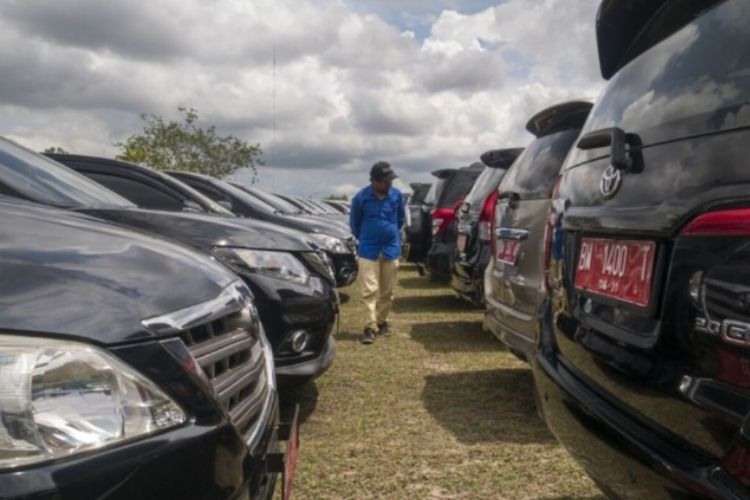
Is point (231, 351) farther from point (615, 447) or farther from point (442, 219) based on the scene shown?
point (442, 219)

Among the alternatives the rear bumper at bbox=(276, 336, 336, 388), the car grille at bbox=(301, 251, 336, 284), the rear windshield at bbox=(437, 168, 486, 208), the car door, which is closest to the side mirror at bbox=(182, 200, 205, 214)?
the car grille at bbox=(301, 251, 336, 284)

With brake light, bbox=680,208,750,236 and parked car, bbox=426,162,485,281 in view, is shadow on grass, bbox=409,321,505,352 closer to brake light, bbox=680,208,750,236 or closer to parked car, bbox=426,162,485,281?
parked car, bbox=426,162,485,281

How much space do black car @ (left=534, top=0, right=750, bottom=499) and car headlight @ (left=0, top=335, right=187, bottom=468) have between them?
103cm

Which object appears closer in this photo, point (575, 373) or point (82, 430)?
point (82, 430)

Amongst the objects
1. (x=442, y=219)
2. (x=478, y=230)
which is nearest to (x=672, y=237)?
(x=478, y=230)

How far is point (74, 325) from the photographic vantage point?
1178 mm

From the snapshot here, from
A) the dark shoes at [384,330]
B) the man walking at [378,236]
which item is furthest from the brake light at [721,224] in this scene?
the dark shoes at [384,330]

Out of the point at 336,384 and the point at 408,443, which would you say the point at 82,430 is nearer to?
the point at 408,443

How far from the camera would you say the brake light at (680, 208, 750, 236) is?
1142 millimetres

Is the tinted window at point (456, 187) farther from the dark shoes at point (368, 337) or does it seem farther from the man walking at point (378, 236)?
the dark shoes at point (368, 337)

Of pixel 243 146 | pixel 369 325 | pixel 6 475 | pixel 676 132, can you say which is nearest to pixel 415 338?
A: pixel 369 325

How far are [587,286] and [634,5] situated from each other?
90 cm

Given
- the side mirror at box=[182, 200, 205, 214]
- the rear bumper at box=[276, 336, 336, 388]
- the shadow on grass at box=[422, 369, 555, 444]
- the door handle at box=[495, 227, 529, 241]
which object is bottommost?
the shadow on grass at box=[422, 369, 555, 444]

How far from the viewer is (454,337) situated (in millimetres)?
5922
